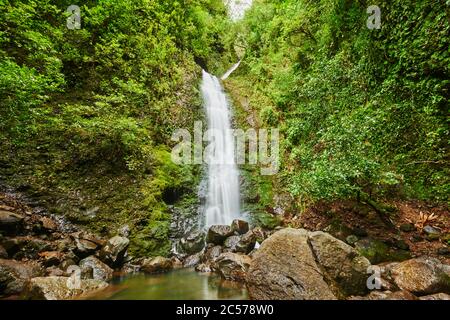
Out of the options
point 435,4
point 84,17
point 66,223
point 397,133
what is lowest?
point 66,223

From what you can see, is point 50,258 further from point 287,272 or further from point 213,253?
point 287,272

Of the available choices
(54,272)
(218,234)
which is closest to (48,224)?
(54,272)

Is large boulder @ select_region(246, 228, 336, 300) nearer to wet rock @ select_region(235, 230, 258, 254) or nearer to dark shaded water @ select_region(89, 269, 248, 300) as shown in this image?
dark shaded water @ select_region(89, 269, 248, 300)

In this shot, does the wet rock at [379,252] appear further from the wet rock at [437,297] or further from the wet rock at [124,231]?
the wet rock at [124,231]

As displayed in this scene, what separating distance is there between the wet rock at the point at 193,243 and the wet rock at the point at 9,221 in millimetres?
4476

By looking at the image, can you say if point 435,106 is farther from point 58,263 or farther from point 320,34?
point 58,263

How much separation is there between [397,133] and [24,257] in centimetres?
960

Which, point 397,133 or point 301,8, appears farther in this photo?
point 301,8

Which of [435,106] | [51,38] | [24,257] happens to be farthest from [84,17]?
[435,106]

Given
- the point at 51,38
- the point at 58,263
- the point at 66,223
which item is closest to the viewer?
the point at 58,263

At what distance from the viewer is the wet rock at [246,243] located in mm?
7564

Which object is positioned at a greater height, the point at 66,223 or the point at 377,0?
the point at 377,0

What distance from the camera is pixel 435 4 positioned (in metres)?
5.77

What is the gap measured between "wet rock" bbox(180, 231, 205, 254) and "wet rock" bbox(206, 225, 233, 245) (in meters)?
0.24
